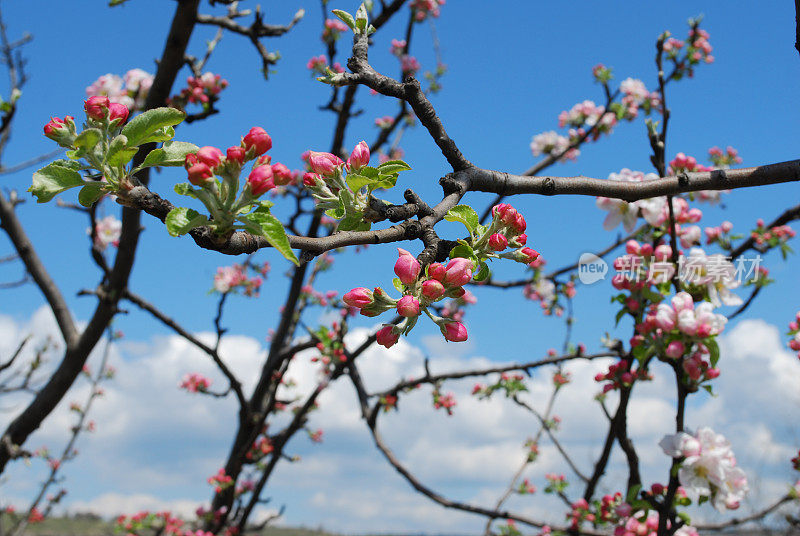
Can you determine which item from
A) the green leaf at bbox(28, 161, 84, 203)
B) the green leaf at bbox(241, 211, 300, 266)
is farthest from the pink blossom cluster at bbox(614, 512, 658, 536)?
the green leaf at bbox(28, 161, 84, 203)

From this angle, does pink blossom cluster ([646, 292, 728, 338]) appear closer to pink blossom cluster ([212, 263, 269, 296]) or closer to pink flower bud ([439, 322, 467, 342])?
pink flower bud ([439, 322, 467, 342])

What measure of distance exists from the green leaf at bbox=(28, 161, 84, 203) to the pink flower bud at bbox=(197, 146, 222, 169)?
0.96 ft

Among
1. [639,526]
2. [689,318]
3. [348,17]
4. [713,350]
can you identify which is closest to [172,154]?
[348,17]

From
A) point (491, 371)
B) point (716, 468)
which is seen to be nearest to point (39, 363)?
point (491, 371)

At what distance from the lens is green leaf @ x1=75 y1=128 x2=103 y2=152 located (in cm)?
96

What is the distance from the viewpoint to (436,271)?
91cm

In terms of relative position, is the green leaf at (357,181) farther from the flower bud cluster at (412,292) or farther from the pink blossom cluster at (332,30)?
the pink blossom cluster at (332,30)

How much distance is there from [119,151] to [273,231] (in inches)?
13.9

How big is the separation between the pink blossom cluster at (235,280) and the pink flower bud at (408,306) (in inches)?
197

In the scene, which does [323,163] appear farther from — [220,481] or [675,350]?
[220,481]

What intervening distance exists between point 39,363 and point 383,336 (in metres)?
4.82

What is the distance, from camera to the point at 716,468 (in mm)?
2031

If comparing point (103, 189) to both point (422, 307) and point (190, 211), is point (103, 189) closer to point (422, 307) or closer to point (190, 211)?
point (190, 211)

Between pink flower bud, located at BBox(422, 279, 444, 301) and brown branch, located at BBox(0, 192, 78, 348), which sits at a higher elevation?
brown branch, located at BBox(0, 192, 78, 348)
